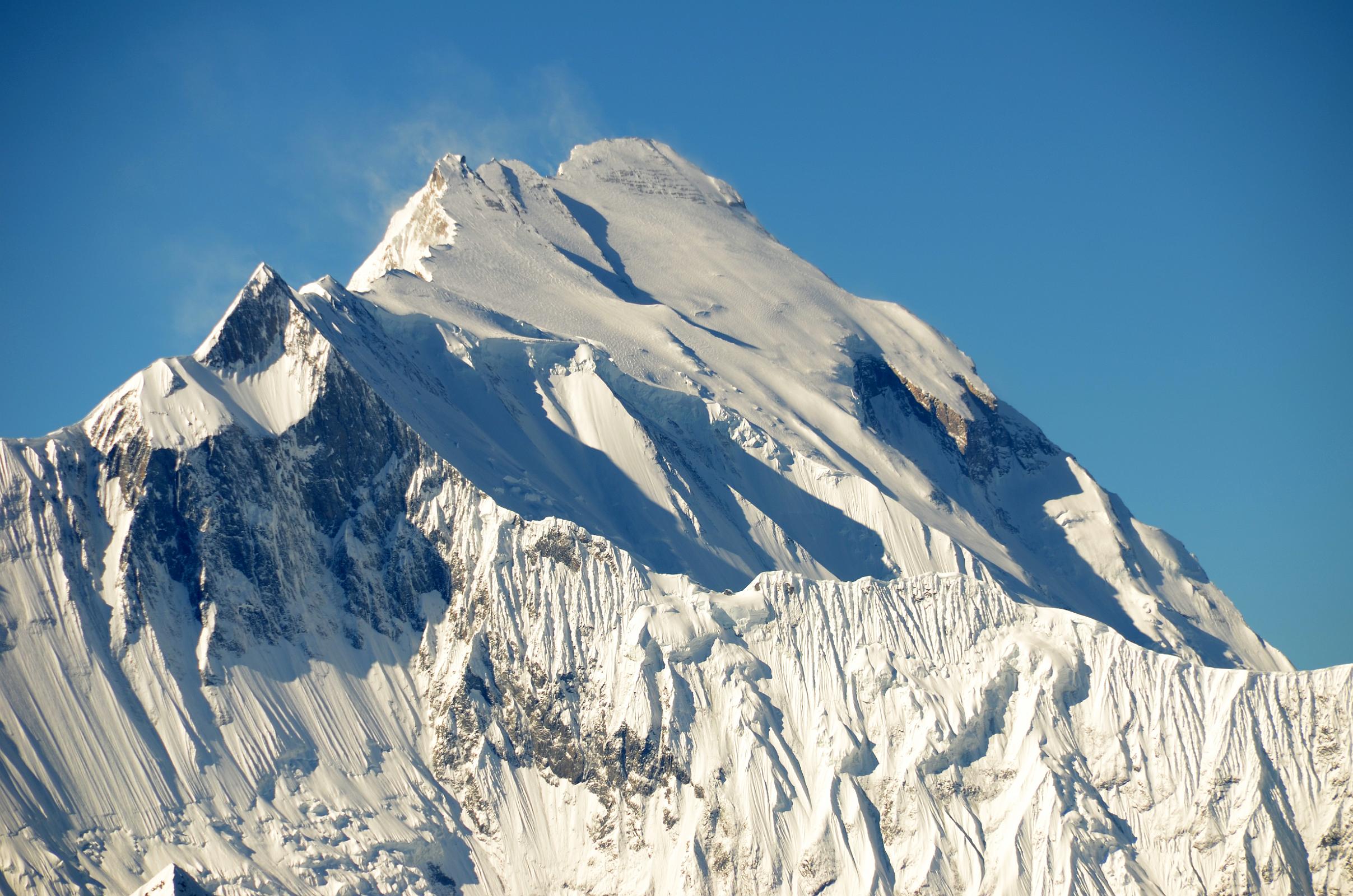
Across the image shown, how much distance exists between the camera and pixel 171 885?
128375 millimetres

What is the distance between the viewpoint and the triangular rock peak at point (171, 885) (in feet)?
421

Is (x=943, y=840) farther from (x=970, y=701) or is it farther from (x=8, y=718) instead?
(x=8, y=718)

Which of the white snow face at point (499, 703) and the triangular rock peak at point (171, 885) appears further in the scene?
the white snow face at point (499, 703)

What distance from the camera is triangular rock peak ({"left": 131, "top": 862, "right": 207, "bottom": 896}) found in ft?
421

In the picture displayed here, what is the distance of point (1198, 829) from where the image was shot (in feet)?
489

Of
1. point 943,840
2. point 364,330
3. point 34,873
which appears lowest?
point 34,873

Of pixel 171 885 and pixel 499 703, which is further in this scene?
pixel 499 703

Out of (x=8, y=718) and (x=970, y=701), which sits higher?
(x=970, y=701)

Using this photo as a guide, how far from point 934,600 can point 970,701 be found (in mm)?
10244

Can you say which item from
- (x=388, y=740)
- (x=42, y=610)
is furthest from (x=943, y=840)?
(x=42, y=610)

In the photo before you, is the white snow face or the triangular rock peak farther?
the white snow face

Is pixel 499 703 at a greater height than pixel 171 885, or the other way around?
pixel 499 703

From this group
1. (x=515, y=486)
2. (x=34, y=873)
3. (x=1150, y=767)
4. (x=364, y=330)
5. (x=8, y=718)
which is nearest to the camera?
(x=34, y=873)

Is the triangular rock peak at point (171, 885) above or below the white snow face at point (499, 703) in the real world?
below
